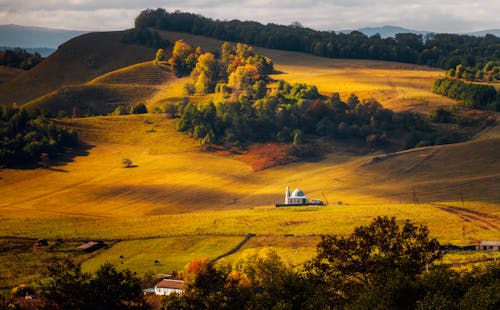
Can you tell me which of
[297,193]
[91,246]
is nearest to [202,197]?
[297,193]

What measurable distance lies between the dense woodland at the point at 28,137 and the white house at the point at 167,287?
7075cm

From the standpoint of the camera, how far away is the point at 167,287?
71062 millimetres

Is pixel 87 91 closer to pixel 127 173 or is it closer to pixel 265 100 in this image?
pixel 265 100

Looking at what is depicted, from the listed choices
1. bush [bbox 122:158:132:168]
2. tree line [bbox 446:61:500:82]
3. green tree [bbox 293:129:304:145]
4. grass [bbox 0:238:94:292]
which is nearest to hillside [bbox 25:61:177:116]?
bush [bbox 122:158:132:168]

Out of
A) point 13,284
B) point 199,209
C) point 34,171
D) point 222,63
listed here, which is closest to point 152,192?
point 199,209

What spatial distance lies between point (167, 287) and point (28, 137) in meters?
79.2

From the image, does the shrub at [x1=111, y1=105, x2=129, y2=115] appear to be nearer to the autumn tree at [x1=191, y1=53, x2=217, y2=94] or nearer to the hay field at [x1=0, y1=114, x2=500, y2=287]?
the hay field at [x1=0, y1=114, x2=500, y2=287]

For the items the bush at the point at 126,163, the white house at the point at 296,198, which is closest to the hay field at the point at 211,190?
the bush at the point at 126,163

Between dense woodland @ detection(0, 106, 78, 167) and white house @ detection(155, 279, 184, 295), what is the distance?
70.8 metres

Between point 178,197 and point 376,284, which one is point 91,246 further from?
point 376,284

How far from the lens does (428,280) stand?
155 ft

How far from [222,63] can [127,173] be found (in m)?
71.7

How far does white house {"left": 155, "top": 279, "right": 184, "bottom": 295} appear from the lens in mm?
70438

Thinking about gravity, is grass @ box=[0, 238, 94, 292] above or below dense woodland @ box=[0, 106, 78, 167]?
below
